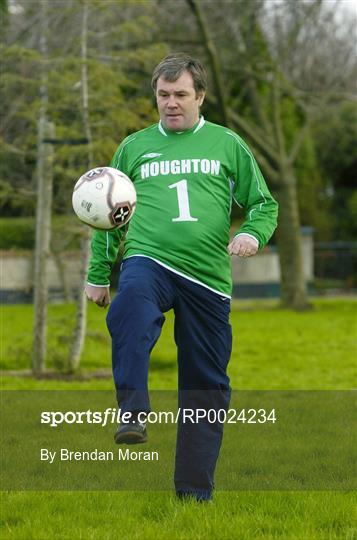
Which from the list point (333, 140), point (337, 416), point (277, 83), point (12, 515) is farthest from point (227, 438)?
point (333, 140)

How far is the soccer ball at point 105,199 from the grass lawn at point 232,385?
1.45 m

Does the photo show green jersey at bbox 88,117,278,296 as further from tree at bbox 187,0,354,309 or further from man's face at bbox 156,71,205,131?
tree at bbox 187,0,354,309

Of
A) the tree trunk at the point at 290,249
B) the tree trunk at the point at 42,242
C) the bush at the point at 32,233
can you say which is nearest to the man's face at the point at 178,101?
the tree trunk at the point at 42,242

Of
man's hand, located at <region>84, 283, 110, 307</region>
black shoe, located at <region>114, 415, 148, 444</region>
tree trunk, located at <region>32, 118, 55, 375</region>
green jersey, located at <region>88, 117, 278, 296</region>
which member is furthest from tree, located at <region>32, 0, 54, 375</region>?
black shoe, located at <region>114, 415, 148, 444</region>

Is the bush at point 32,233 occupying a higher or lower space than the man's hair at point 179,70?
lower

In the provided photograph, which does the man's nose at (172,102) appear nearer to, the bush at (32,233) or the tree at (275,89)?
the bush at (32,233)

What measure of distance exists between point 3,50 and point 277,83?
13538 mm

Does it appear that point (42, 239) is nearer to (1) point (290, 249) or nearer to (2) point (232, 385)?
(2) point (232, 385)

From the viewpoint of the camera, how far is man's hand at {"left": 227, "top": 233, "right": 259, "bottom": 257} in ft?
15.8

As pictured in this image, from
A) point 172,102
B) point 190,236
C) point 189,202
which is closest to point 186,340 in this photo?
point 190,236

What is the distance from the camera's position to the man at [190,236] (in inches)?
194

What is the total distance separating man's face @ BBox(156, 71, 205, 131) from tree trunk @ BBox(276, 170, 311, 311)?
62.3 feet

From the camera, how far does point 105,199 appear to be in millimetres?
4832

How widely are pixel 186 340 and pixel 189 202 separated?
2.28 feet
